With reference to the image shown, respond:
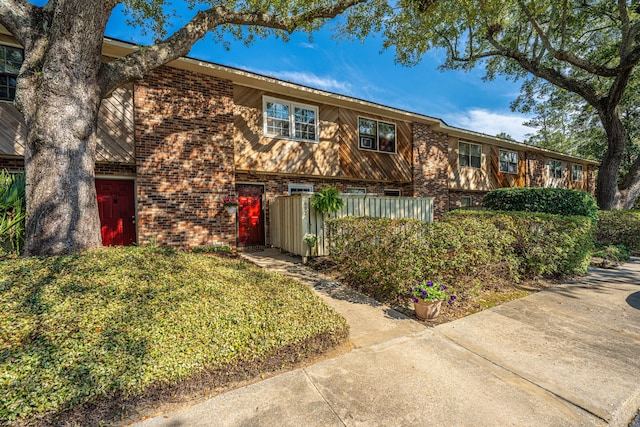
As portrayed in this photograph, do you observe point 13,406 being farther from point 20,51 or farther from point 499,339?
point 20,51

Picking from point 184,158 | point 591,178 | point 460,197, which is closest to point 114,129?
point 184,158

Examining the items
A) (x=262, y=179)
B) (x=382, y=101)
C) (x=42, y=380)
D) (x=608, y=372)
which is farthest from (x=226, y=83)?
(x=608, y=372)

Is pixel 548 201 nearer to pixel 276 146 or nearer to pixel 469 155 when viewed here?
pixel 469 155

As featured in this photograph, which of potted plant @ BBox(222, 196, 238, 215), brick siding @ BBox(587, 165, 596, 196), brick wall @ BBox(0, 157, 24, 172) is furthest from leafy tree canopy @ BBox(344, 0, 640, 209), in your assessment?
brick siding @ BBox(587, 165, 596, 196)

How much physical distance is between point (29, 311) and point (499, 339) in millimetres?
4956

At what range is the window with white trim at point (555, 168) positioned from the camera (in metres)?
19.9

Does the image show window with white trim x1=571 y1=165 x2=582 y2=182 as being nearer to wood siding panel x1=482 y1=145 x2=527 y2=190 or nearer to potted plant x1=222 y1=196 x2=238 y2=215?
wood siding panel x1=482 y1=145 x2=527 y2=190

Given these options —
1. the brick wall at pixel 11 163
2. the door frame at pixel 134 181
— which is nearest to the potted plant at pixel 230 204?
the door frame at pixel 134 181

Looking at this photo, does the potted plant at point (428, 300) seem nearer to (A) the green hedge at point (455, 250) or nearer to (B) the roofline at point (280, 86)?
(A) the green hedge at point (455, 250)

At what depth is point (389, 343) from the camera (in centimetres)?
313

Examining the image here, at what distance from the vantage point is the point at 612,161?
12.2 metres

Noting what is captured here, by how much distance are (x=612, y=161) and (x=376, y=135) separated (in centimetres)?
1103

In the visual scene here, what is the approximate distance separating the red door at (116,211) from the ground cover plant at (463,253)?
5864 millimetres

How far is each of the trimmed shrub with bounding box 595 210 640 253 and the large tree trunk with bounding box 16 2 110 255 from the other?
14.1m
